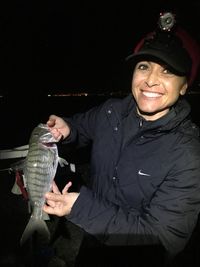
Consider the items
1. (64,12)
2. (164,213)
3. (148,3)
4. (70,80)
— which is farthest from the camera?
(148,3)

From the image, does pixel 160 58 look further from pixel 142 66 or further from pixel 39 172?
pixel 39 172

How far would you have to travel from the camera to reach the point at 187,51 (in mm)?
2590

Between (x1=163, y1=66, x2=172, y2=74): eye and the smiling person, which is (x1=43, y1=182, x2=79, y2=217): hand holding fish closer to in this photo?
the smiling person

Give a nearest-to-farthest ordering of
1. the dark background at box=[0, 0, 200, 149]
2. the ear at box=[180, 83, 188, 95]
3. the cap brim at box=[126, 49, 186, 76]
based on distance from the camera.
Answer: the cap brim at box=[126, 49, 186, 76] < the ear at box=[180, 83, 188, 95] < the dark background at box=[0, 0, 200, 149]

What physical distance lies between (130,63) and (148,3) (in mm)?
39374


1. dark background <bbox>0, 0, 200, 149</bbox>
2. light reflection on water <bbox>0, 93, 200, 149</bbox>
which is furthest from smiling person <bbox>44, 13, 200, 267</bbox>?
dark background <bbox>0, 0, 200, 149</bbox>

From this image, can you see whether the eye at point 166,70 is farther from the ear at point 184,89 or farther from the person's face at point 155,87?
the ear at point 184,89

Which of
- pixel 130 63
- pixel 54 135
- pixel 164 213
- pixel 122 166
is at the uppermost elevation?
pixel 130 63

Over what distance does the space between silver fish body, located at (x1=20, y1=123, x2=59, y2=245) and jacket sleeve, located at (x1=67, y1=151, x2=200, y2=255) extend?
0.62 m

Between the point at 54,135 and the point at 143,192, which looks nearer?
the point at 143,192

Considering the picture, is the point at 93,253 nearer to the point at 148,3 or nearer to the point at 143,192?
the point at 143,192

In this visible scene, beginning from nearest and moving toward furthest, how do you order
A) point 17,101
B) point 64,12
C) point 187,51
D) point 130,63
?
point 187,51, point 130,63, point 17,101, point 64,12

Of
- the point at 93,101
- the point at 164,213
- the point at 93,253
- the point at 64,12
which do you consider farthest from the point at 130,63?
the point at 64,12

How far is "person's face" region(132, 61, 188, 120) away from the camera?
8.81ft
